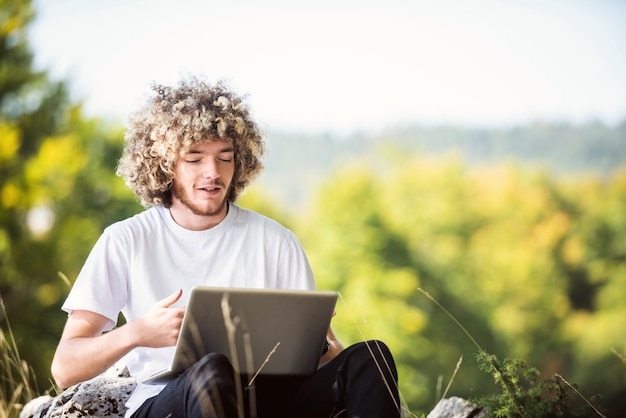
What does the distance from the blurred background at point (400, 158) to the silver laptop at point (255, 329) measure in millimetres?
12237

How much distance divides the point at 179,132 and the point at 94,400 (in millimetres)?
770

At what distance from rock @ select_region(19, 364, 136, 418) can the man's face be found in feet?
1.67

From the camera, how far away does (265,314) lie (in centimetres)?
198

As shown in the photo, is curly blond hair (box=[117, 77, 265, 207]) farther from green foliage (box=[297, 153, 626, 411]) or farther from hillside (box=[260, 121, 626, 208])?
hillside (box=[260, 121, 626, 208])

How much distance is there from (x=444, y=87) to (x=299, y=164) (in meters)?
7.69

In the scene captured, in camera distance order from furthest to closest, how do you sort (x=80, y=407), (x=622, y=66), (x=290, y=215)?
(x=622, y=66)
(x=290, y=215)
(x=80, y=407)

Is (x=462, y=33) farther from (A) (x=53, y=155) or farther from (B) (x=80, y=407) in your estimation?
(B) (x=80, y=407)

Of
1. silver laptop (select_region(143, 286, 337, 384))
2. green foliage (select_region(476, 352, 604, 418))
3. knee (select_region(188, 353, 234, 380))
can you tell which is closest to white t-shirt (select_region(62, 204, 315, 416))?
silver laptop (select_region(143, 286, 337, 384))

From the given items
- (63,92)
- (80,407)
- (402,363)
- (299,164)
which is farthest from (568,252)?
(80,407)

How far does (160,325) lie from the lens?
76.5 inches

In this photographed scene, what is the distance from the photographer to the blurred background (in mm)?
18828

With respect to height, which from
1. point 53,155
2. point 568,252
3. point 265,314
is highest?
point 265,314

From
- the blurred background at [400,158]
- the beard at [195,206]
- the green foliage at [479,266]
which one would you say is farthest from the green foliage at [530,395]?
the green foliage at [479,266]

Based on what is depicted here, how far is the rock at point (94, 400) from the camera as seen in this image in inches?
93.5
